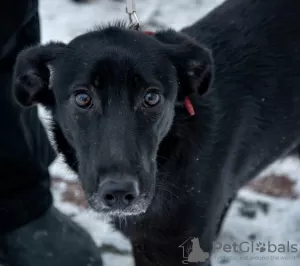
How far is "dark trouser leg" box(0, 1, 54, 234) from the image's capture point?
2.67 meters

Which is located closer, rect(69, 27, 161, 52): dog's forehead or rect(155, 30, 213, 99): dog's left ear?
rect(69, 27, 161, 52): dog's forehead

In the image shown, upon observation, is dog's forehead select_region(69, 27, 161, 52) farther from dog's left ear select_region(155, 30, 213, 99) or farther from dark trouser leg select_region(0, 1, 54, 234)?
dark trouser leg select_region(0, 1, 54, 234)

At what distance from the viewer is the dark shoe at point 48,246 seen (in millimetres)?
2887

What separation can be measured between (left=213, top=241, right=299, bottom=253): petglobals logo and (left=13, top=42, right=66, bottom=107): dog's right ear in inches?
49.0

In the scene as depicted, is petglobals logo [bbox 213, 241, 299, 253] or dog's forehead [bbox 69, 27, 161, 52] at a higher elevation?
dog's forehead [bbox 69, 27, 161, 52]

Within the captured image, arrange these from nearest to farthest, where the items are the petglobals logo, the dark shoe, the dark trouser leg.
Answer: the dark trouser leg, the dark shoe, the petglobals logo

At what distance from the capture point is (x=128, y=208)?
2.02 meters

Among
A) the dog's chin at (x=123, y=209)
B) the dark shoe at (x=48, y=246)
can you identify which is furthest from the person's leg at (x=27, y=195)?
the dog's chin at (x=123, y=209)

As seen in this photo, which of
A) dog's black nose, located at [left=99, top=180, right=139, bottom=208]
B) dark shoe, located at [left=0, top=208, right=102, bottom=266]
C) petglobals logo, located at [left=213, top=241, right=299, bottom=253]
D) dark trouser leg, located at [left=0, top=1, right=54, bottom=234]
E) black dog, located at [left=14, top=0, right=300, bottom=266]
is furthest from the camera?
petglobals logo, located at [left=213, top=241, right=299, bottom=253]

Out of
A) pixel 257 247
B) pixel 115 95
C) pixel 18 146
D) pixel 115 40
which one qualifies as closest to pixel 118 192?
pixel 115 95

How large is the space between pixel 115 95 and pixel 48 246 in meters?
1.11

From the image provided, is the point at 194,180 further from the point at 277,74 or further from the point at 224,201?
the point at 277,74

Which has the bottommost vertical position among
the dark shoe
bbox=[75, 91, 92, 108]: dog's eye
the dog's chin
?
the dog's chin

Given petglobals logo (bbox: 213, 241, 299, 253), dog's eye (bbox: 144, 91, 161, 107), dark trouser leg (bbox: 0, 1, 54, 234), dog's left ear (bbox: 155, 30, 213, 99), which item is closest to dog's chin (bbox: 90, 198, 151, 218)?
dog's eye (bbox: 144, 91, 161, 107)
